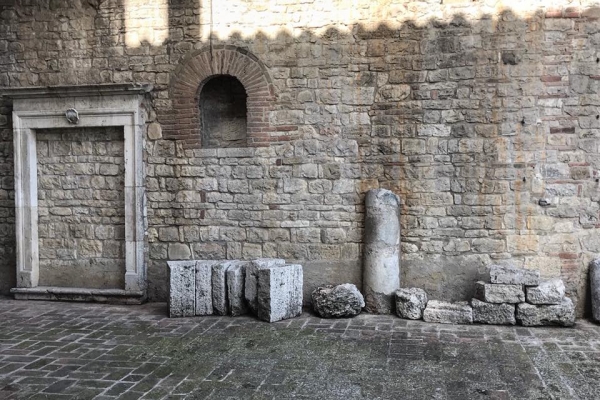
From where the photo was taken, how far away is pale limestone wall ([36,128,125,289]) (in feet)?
25.8

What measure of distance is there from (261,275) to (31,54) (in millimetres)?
4774

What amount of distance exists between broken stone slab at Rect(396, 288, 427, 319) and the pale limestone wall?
389cm

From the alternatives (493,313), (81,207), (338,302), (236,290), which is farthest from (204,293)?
(493,313)

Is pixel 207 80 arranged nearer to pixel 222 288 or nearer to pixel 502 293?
pixel 222 288

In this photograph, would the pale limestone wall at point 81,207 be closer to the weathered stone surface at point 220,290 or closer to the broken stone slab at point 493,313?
the weathered stone surface at point 220,290

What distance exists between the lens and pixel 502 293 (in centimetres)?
642

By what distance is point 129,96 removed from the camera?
7637 mm

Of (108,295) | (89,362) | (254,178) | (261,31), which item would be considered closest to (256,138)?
(254,178)

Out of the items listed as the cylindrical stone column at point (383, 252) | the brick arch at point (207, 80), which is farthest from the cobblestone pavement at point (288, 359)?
the brick arch at point (207, 80)

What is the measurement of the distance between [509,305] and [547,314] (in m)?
0.41

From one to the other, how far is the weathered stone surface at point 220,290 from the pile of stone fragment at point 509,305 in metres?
2.21

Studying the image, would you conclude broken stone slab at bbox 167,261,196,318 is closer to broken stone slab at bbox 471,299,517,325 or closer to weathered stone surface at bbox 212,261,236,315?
weathered stone surface at bbox 212,261,236,315

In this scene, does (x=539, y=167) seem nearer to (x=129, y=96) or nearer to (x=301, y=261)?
(x=301, y=261)

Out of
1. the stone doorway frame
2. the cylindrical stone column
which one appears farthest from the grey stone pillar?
the stone doorway frame
